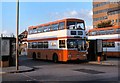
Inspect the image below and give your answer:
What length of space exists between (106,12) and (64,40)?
84.5 meters

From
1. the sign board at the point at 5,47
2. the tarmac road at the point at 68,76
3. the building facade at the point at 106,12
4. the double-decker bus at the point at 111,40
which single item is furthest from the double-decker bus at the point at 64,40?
the building facade at the point at 106,12

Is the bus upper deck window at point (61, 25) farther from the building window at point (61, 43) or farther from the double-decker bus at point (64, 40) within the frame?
the building window at point (61, 43)

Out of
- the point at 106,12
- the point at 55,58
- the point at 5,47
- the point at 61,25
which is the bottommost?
the point at 55,58

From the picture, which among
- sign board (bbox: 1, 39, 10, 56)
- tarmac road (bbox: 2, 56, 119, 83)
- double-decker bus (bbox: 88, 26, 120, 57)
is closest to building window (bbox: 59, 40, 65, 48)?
sign board (bbox: 1, 39, 10, 56)

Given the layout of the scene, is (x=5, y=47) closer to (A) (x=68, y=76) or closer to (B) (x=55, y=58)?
(B) (x=55, y=58)

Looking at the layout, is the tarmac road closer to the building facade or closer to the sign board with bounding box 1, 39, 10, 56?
the sign board with bounding box 1, 39, 10, 56

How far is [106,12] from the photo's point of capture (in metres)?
108

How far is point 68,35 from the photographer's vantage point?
26.1 m

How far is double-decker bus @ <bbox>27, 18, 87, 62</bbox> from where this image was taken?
2625 centimetres

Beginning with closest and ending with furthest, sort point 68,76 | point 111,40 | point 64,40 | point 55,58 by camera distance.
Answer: point 68,76, point 64,40, point 55,58, point 111,40

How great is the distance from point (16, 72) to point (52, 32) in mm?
10521

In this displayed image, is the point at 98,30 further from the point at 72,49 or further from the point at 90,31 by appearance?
the point at 72,49

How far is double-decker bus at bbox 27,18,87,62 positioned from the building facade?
6987cm

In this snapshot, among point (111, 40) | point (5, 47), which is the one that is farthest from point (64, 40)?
point (111, 40)
